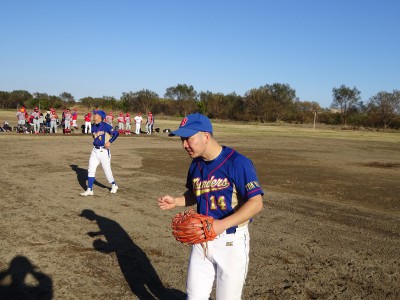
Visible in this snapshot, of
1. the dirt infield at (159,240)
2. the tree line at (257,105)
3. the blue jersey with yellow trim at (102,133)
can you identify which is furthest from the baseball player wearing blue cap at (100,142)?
the tree line at (257,105)

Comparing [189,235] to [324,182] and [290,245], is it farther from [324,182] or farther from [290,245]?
[324,182]

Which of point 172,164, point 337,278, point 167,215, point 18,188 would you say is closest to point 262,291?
point 337,278

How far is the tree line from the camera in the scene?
62625 millimetres

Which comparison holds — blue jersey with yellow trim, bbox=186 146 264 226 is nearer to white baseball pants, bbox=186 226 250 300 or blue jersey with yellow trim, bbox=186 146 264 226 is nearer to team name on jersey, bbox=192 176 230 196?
team name on jersey, bbox=192 176 230 196

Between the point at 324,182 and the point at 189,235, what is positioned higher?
the point at 189,235

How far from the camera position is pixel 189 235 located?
275 cm

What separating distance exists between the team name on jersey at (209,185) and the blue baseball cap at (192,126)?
1.32ft

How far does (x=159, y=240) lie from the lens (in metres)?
6.17

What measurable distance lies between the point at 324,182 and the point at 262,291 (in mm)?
8376

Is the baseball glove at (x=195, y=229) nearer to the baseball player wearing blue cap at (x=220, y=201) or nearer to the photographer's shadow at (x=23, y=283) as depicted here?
the baseball player wearing blue cap at (x=220, y=201)

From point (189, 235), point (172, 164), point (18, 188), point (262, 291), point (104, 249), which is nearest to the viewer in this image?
point (189, 235)

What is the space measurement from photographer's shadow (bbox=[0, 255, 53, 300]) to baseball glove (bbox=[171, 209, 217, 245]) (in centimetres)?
234

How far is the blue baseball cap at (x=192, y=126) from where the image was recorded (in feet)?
9.07

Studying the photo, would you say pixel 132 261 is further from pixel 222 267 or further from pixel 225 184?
pixel 225 184
